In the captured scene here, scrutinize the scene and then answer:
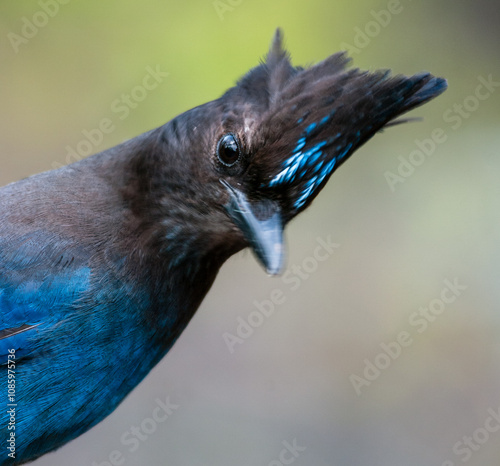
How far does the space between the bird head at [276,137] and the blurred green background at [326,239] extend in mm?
3230

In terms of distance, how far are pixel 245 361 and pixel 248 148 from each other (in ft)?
13.2

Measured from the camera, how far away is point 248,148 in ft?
8.61

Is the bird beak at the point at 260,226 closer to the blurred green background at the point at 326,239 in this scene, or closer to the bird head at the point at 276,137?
the bird head at the point at 276,137

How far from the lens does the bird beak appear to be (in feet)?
8.52

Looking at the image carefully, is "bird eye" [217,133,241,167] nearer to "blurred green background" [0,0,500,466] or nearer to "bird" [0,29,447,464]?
"bird" [0,29,447,464]

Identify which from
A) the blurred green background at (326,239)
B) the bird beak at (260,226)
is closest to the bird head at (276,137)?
the bird beak at (260,226)

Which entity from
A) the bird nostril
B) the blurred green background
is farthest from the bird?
the blurred green background

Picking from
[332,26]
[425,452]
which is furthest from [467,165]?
[425,452]

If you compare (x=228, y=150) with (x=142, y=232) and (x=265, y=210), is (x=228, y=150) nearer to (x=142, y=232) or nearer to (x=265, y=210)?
(x=265, y=210)

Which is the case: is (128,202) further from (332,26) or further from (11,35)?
(11,35)

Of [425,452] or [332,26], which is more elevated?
[332,26]

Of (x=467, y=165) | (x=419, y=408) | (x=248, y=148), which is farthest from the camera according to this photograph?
(x=467, y=165)

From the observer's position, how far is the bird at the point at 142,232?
265cm

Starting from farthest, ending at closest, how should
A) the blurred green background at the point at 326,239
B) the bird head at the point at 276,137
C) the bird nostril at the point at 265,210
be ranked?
the blurred green background at the point at 326,239
the bird nostril at the point at 265,210
the bird head at the point at 276,137
